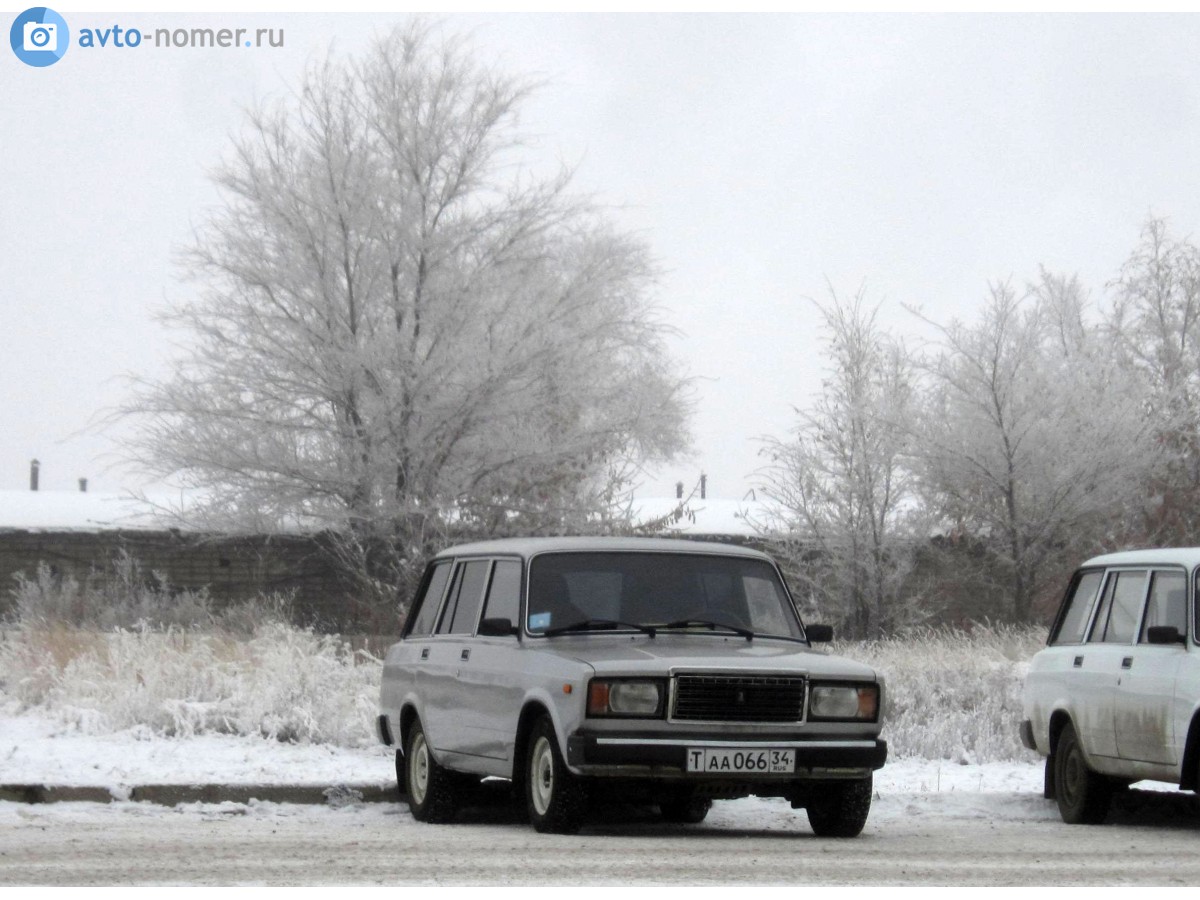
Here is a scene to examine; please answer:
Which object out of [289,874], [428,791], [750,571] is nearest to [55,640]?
[428,791]

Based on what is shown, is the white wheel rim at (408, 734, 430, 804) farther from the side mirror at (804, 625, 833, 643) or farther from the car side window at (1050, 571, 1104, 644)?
the car side window at (1050, 571, 1104, 644)

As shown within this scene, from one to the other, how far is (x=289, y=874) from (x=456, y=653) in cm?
345

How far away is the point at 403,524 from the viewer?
27.7m

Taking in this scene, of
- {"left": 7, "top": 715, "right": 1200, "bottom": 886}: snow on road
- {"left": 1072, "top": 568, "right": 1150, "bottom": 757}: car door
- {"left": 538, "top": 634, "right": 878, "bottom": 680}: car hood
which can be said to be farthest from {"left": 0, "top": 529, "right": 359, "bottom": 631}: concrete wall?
{"left": 538, "top": 634, "right": 878, "bottom": 680}: car hood

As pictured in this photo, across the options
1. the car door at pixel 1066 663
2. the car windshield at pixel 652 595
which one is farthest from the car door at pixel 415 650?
the car door at pixel 1066 663

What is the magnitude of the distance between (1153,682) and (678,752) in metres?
3.20

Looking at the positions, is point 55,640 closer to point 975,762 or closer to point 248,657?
point 248,657

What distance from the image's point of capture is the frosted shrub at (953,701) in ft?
47.3

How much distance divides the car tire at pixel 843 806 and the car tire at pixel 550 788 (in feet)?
4.66

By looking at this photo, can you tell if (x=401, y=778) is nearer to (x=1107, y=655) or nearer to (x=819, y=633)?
(x=819, y=633)

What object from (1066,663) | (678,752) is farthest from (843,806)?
(1066,663)

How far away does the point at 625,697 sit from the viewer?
9.19 metres

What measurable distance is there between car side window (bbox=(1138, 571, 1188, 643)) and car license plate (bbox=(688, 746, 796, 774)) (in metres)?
2.83

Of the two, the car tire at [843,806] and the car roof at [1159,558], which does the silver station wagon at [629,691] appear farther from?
the car roof at [1159,558]
